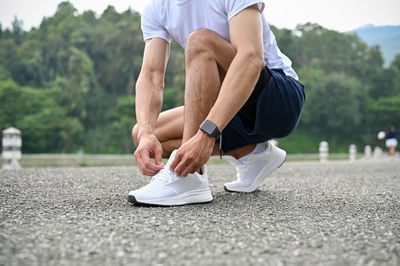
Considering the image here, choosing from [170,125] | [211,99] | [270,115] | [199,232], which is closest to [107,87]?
[170,125]

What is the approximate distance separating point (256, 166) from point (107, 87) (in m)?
42.7

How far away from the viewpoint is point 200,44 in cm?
209

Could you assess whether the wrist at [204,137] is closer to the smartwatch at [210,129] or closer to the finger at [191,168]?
the smartwatch at [210,129]

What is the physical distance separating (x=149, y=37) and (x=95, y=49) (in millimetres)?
43065

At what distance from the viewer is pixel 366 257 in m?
1.24

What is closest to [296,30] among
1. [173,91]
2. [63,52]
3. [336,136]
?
[336,136]

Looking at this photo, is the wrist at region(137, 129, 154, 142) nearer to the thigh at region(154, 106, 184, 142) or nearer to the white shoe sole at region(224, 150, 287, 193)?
the thigh at region(154, 106, 184, 142)

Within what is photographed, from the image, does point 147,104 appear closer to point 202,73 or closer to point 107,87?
point 202,73

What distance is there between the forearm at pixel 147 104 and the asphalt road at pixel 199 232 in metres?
0.42

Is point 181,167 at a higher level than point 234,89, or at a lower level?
lower

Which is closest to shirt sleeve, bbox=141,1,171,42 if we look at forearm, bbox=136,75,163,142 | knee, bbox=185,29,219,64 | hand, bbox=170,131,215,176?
forearm, bbox=136,75,163,142

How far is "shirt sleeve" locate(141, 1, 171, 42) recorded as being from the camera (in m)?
2.49

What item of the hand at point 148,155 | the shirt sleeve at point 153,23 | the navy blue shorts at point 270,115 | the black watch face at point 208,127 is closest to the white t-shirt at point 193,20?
the shirt sleeve at point 153,23

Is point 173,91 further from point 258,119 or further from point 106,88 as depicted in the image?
point 258,119
